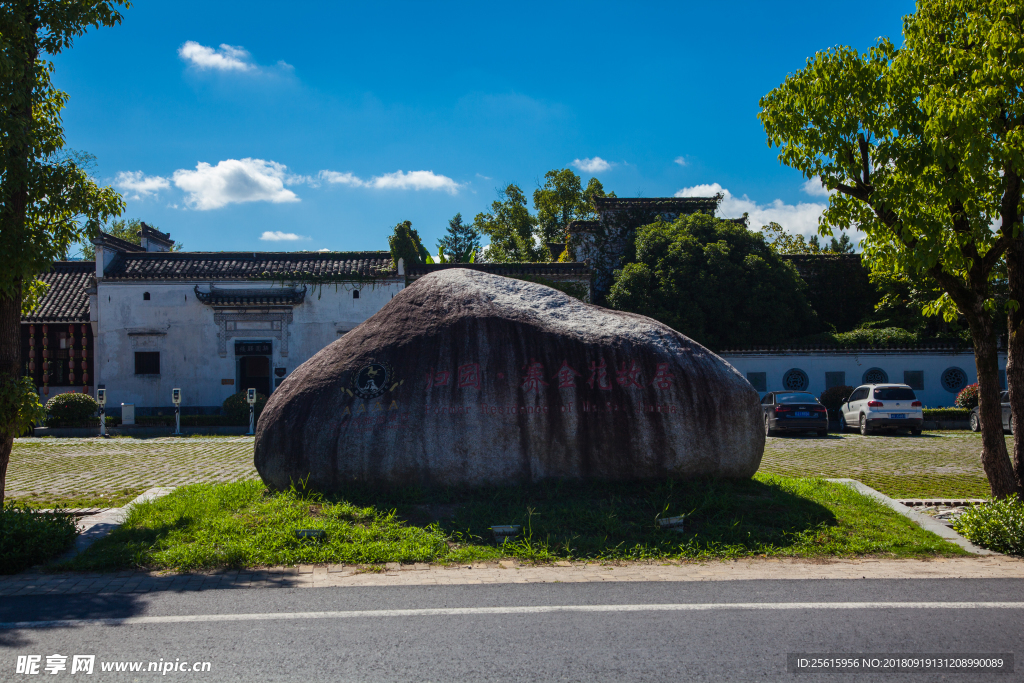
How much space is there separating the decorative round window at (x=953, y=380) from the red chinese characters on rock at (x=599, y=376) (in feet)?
76.5

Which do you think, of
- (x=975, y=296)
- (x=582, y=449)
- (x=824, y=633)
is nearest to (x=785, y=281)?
(x=975, y=296)

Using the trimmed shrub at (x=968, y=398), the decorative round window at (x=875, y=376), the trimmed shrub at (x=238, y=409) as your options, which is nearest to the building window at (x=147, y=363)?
the trimmed shrub at (x=238, y=409)

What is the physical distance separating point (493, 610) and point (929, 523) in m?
5.74

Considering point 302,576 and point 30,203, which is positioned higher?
point 30,203

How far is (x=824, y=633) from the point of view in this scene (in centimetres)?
462

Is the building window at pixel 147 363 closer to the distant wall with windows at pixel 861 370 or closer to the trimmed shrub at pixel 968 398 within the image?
the distant wall with windows at pixel 861 370

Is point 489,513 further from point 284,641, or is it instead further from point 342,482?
point 284,641

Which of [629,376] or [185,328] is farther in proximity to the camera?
[185,328]

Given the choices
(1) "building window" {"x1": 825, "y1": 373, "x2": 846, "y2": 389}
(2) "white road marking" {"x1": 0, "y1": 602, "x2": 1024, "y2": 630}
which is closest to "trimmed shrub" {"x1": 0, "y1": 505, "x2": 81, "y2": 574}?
(2) "white road marking" {"x1": 0, "y1": 602, "x2": 1024, "y2": 630}

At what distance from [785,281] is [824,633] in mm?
24679

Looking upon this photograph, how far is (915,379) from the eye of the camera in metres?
26.1

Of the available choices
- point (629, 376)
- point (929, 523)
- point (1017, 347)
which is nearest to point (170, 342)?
point (629, 376)

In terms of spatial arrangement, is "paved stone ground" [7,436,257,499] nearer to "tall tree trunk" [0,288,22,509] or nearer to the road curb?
"tall tree trunk" [0,288,22,509]

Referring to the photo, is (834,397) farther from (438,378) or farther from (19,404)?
(19,404)
